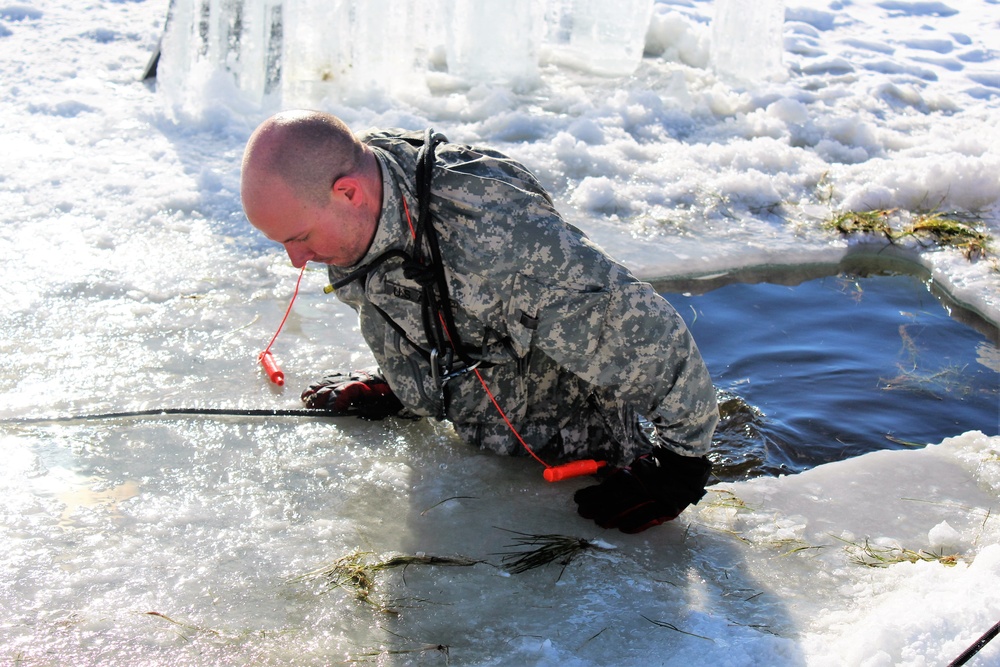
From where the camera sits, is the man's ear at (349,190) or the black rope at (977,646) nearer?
the black rope at (977,646)

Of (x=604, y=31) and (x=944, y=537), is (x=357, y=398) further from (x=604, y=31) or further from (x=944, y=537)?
(x=604, y=31)

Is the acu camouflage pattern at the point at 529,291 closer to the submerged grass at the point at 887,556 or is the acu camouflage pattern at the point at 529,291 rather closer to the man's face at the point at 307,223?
the man's face at the point at 307,223

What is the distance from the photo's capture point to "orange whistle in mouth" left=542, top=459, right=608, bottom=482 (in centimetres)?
271

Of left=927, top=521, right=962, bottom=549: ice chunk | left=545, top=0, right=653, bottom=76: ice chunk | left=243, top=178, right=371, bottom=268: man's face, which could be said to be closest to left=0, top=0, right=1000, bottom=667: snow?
left=927, top=521, right=962, bottom=549: ice chunk

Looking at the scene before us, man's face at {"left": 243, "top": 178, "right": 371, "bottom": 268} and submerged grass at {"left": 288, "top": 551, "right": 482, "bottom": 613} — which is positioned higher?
man's face at {"left": 243, "top": 178, "right": 371, "bottom": 268}

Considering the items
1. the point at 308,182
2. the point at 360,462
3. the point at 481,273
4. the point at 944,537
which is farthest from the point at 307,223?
the point at 944,537

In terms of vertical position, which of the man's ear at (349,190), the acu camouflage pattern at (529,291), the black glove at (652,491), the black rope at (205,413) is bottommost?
the black rope at (205,413)

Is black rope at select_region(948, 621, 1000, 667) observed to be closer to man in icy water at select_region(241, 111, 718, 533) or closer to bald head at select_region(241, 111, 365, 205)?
man in icy water at select_region(241, 111, 718, 533)

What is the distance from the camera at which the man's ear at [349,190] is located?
231cm

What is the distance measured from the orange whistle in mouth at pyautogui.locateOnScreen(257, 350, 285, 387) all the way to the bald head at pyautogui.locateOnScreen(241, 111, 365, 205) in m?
1.07

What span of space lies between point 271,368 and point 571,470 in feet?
3.91

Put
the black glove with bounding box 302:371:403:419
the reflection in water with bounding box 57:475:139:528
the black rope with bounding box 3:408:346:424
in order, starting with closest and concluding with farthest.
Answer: the reflection in water with bounding box 57:475:139:528
the black rope with bounding box 3:408:346:424
the black glove with bounding box 302:371:403:419

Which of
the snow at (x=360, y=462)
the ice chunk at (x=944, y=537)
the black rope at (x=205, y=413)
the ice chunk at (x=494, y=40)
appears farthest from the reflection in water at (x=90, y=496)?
the ice chunk at (x=494, y=40)

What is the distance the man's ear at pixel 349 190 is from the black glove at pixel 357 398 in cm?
83
